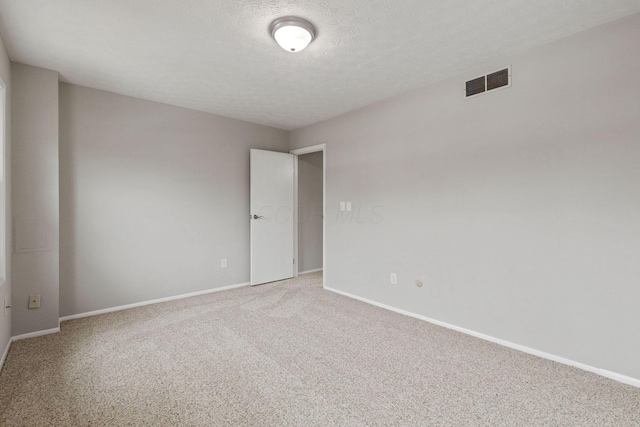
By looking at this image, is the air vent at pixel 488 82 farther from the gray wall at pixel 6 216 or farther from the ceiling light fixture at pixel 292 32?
the gray wall at pixel 6 216

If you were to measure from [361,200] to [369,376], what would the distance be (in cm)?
214

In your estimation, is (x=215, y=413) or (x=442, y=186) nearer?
(x=215, y=413)

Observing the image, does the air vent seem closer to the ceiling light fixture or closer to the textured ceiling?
the textured ceiling

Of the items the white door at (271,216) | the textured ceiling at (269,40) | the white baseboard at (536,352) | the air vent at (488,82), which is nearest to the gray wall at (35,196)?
the textured ceiling at (269,40)

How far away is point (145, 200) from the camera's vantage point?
350cm

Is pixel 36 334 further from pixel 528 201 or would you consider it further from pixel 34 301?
pixel 528 201

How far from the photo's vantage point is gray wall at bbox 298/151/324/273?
5117mm

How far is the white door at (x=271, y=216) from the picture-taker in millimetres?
4379

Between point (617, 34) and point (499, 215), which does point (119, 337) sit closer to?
point (499, 215)

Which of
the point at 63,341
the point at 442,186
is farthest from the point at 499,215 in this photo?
the point at 63,341

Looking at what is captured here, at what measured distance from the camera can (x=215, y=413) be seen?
1.68 meters

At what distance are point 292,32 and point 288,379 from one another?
2331 mm

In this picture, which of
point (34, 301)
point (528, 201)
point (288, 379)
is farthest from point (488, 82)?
point (34, 301)

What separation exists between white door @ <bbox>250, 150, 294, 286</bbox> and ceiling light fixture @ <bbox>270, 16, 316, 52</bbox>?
2368 mm
